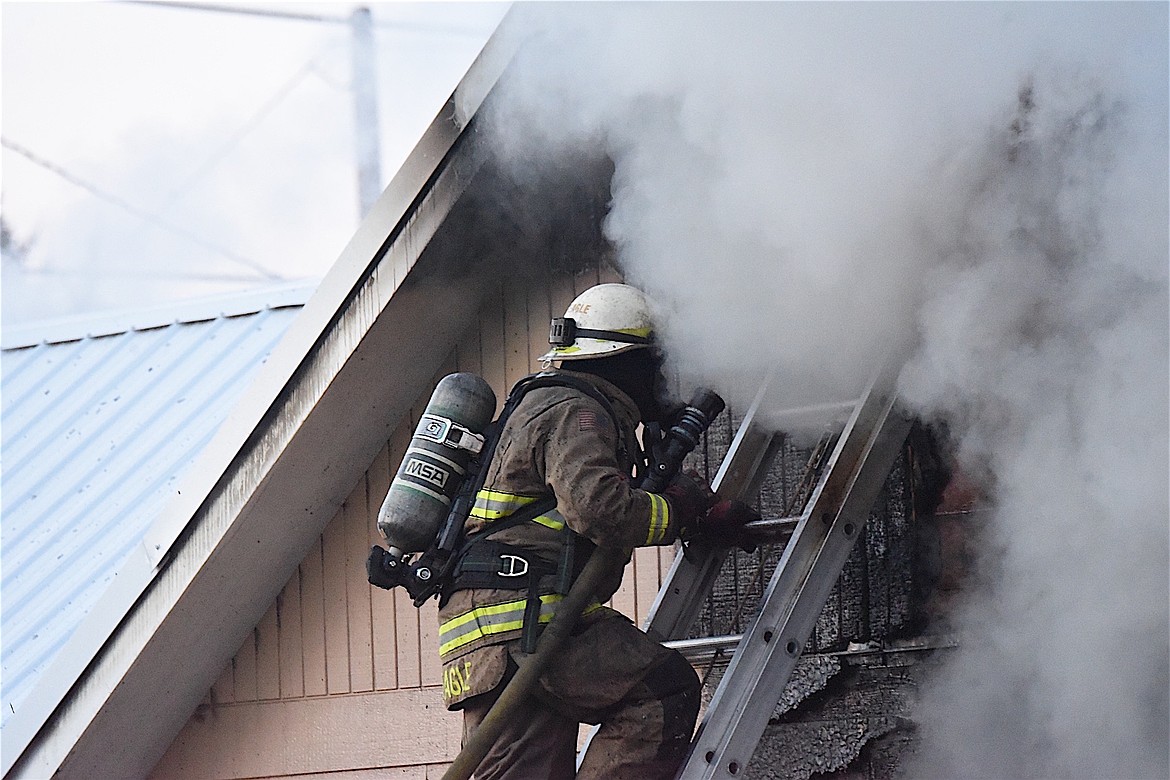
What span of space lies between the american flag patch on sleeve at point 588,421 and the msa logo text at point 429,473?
472 mm

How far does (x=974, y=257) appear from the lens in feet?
13.7

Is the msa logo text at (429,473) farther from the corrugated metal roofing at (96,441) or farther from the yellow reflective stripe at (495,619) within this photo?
the corrugated metal roofing at (96,441)

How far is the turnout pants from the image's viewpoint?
408 cm

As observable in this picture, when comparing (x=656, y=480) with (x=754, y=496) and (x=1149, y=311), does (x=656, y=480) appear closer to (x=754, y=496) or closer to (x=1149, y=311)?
(x=754, y=496)

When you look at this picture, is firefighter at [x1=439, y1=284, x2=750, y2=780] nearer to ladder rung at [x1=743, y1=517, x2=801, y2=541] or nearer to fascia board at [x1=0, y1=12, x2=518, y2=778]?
ladder rung at [x1=743, y1=517, x2=801, y2=541]

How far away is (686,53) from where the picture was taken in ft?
15.1

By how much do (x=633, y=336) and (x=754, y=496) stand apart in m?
0.84

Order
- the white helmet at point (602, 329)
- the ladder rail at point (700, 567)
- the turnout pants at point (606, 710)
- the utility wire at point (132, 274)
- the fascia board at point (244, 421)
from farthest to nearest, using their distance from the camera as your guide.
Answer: the utility wire at point (132, 274) < the fascia board at point (244, 421) < the ladder rail at point (700, 567) < the white helmet at point (602, 329) < the turnout pants at point (606, 710)

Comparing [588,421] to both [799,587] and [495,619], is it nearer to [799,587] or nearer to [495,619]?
[495,619]

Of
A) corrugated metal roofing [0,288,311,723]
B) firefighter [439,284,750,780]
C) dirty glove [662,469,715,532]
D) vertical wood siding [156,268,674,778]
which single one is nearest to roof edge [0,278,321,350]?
corrugated metal roofing [0,288,311,723]

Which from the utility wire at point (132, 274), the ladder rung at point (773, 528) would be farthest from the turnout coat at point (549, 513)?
the utility wire at point (132, 274)

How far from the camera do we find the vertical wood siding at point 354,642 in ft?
19.5

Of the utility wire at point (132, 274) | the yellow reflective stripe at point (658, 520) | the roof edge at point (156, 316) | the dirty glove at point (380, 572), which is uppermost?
the utility wire at point (132, 274)

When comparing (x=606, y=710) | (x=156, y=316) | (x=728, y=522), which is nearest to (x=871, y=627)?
(x=728, y=522)
